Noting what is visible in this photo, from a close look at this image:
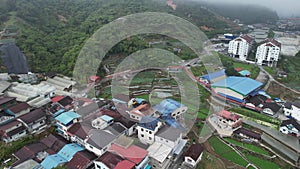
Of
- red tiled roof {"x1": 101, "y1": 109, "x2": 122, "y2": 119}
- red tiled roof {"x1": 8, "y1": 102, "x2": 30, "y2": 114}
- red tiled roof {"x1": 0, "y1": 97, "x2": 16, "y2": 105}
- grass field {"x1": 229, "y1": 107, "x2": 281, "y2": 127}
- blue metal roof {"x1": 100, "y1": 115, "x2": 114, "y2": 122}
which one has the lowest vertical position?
grass field {"x1": 229, "y1": 107, "x2": 281, "y2": 127}

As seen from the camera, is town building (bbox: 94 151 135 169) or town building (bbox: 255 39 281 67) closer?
town building (bbox: 94 151 135 169)

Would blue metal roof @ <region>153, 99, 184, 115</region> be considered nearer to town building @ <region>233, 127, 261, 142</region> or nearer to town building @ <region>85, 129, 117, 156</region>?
town building @ <region>85, 129, 117, 156</region>

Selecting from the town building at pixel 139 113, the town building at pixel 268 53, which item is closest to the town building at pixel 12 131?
the town building at pixel 139 113

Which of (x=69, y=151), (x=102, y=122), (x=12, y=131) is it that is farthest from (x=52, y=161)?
(x=12, y=131)

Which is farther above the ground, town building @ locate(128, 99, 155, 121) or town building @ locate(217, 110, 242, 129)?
town building @ locate(128, 99, 155, 121)

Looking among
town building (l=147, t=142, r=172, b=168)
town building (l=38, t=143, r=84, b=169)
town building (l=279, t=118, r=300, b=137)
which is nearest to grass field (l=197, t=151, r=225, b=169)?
town building (l=147, t=142, r=172, b=168)

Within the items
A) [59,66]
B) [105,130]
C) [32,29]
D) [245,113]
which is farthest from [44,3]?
[245,113]

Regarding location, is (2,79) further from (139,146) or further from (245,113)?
(245,113)
